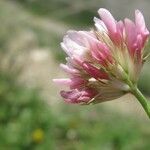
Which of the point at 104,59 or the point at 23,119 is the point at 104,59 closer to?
the point at 104,59

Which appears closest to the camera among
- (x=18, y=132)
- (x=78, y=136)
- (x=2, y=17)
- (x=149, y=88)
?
(x=18, y=132)

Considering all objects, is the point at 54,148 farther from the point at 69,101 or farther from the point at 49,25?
the point at 49,25

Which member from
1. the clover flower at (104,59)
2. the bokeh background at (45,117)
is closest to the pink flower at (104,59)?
the clover flower at (104,59)

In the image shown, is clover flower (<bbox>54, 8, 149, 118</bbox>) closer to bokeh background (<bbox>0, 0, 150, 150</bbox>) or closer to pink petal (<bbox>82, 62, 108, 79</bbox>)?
pink petal (<bbox>82, 62, 108, 79</bbox>)

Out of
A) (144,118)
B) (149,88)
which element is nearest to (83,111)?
(144,118)

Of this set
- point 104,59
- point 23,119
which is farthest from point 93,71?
point 23,119

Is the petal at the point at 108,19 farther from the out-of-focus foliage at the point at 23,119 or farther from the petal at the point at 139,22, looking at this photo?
the out-of-focus foliage at the point at 23,119

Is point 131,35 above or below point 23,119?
below

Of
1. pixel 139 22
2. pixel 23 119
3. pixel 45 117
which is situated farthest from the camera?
pixel 45 117
